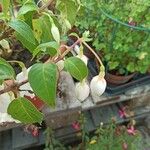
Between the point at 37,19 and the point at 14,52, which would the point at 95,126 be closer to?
the point at 14,52

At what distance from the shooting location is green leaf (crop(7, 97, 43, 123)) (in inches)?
21.0

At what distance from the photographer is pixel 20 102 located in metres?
0.53

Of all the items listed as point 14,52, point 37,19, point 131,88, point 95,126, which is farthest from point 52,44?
point 95,126

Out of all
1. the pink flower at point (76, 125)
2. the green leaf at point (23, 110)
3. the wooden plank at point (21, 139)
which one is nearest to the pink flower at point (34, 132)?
the wooden plank at point (21, 139)

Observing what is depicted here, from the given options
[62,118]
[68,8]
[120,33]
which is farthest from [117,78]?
[68,8]

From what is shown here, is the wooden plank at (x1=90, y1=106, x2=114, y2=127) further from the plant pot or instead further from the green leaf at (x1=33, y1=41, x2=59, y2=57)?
the green leaf at (x1=33, y1=41, x2=59, y2=57)

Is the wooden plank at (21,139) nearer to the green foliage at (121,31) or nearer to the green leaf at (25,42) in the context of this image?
the green foliage at (121,31)

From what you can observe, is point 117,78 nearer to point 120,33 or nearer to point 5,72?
point 120,33

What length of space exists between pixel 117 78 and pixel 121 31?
0.62 feet

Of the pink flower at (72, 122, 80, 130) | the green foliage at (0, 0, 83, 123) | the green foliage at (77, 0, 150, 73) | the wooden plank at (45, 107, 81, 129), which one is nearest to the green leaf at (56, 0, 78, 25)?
the green foliage at (0, 0, 83, 123)

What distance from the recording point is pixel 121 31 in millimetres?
1221

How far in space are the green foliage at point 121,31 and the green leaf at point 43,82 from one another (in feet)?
2.31

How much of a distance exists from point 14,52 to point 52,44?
625 millimetres

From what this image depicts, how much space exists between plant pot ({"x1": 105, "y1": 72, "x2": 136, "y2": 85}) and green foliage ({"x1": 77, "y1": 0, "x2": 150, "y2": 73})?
0.03 meters
